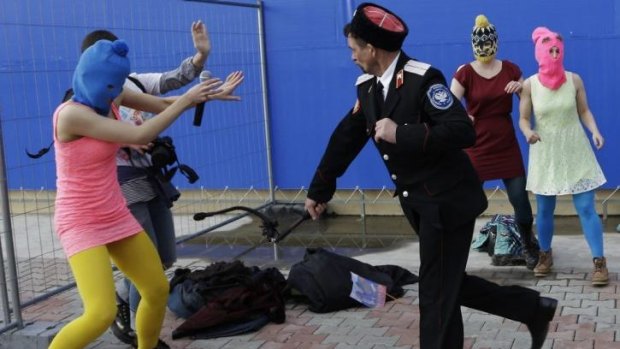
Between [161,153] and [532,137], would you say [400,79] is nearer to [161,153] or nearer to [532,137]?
[161,153]

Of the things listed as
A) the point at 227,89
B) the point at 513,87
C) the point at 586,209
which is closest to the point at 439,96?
the point at 227,89

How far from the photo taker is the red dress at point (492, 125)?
19.3 ft

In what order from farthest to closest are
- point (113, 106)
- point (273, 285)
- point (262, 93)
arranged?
point (262, 93)
point (273, 285)
point (113, 106)

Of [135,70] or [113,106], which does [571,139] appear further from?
[135,70]

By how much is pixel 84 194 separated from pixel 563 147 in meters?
3.28

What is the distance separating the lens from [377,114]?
380cm

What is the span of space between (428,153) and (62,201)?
1.78 m

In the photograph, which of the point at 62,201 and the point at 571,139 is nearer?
the point at 62,201

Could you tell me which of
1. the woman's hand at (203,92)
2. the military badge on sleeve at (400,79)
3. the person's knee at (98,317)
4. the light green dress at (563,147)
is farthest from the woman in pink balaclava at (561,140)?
the person's knee at (98,317)

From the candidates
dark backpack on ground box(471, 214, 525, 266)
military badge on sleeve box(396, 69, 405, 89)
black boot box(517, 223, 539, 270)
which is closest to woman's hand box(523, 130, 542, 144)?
black boot box(517, 223, 539, 270)

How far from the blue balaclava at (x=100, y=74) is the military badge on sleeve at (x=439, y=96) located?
1460 millimetres

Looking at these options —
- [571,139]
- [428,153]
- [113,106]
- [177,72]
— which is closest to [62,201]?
[113,106]

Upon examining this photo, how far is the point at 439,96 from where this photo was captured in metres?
3.57

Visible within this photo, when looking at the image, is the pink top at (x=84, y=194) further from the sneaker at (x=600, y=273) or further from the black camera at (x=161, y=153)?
the sneaker at (x=600, y=273)
